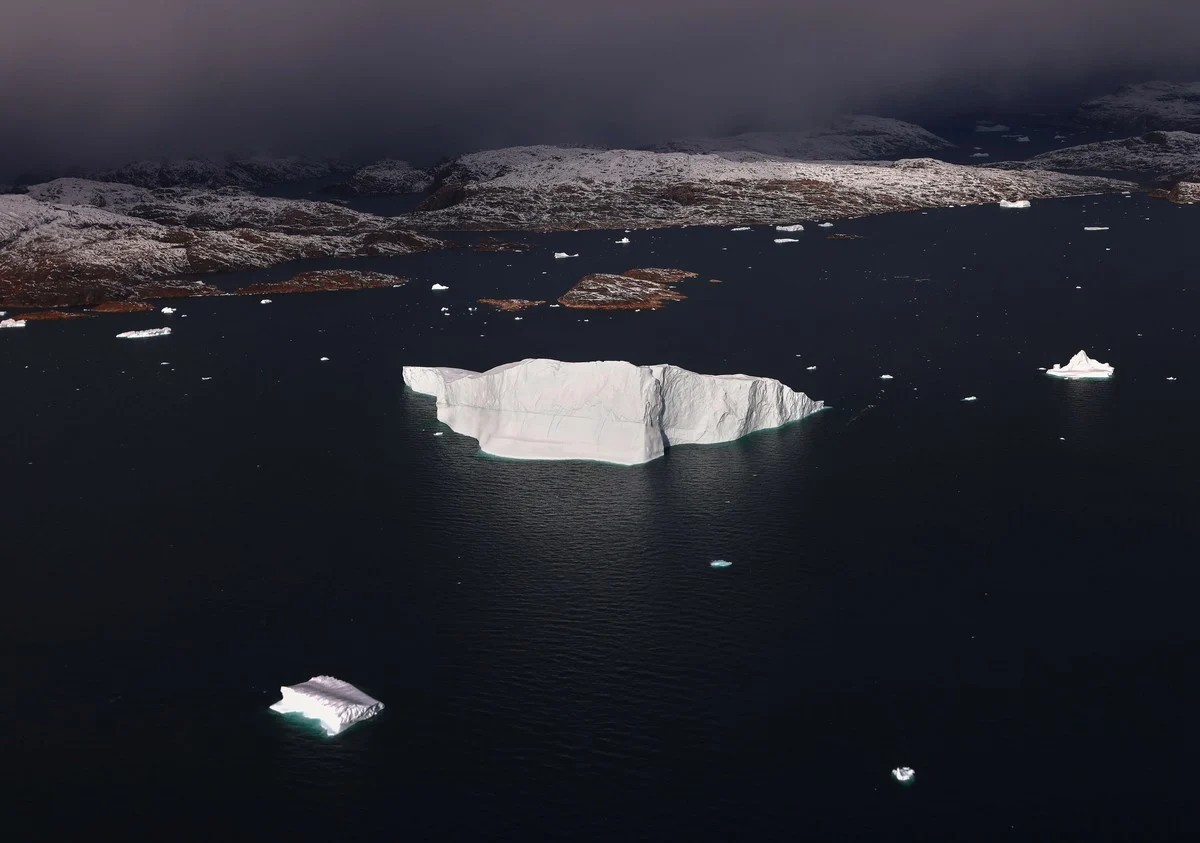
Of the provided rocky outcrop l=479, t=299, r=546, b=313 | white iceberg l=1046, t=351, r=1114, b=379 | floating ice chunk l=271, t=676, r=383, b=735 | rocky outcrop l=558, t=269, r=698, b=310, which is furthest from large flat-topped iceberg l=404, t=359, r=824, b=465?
rocky outcrop l=558, t=269, r=698, b=310

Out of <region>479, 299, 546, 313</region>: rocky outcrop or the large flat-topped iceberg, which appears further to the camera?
<region>479, 299, 546, 313</region>: rocky outcrop

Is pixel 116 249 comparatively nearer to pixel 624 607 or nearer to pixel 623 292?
pixel 623 292

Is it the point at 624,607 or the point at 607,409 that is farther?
the point at 607,409

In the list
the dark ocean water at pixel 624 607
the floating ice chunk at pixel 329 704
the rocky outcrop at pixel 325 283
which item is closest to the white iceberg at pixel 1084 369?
the dark ocean water at pixel 624 607

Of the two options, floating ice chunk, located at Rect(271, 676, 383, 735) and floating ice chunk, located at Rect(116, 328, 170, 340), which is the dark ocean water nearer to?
floating ice chunk, located at Rect(271, 676, 383, 735)

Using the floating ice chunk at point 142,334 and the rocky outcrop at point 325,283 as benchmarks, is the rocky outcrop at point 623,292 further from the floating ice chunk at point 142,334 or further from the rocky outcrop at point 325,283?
the floating ice chunk at point 142,334

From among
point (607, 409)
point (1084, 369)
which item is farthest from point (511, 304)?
point (1084, 369)
